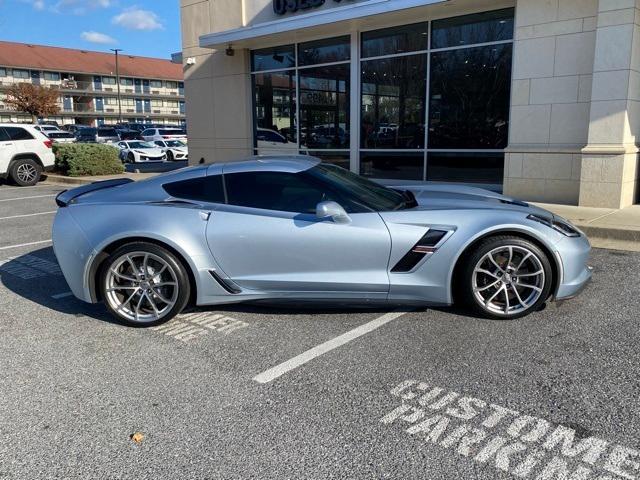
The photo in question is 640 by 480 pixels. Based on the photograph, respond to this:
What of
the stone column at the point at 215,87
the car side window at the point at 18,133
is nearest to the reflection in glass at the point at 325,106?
the stone column at the point at 215,87

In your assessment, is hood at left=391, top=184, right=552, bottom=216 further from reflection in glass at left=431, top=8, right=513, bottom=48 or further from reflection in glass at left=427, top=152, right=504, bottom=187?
reflection in glass at left=431, top=8, right=513, bottom=48

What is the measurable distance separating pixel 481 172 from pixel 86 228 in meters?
8.23

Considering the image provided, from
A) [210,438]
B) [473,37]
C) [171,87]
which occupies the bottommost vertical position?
[210,438]

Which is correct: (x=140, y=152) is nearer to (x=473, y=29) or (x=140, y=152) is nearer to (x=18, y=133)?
(x=18, y=133)

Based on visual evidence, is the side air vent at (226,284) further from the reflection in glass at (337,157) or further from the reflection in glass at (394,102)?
the reflection in glass at (337,157)

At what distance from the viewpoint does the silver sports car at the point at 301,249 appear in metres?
4.11

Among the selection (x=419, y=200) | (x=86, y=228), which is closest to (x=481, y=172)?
(x=419, y=200)

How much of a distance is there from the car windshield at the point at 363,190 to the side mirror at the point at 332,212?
0.28 m

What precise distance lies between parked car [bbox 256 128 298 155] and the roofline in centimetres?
241

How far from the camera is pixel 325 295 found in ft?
13.7

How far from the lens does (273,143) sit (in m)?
14.4

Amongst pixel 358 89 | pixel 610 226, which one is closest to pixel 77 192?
pixel 610 226

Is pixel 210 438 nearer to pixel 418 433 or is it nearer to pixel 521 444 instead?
pixel 418 433

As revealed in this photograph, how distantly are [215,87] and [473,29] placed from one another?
7.47m
